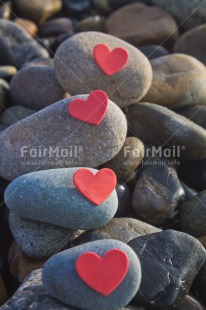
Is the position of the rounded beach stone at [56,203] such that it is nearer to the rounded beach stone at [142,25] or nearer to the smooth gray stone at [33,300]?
the smooth gray stone at [33,300]

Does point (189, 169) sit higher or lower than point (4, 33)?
higher

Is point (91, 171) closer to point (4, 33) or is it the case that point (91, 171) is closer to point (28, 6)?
point (4, 33)

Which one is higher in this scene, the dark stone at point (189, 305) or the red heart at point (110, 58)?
the red heart at point (110, 58)

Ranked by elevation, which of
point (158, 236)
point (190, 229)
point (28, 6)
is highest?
point (158, 236)

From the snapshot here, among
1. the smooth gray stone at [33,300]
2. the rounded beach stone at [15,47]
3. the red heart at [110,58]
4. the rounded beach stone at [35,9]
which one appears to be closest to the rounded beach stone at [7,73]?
the rounded beach stone at [15,47]

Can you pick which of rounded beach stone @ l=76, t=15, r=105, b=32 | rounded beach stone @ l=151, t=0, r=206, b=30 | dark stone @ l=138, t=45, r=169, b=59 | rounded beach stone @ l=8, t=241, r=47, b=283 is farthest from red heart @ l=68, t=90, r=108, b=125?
rounded beach stone @ l=151, t=0, r=206, b=30

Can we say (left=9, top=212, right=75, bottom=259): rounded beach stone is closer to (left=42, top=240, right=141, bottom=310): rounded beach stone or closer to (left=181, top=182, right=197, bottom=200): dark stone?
(left=42, top=240, right=141, bottom=310): rounded beach stone

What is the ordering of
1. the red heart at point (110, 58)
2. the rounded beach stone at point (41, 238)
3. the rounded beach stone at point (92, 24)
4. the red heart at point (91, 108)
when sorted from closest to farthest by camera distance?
the rounded beach stone at point (41, 238) → the red heart at point (91, 108) → the red heart at point (110, 58) → the rounded beach stone at point (92, 24)

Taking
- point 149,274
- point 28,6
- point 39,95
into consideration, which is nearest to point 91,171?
point 149,274

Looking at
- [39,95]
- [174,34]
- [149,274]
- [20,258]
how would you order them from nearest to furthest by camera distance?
[149,274], [20,258], [39,95], [174,34]
